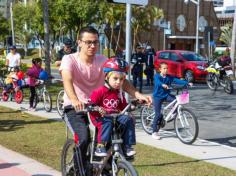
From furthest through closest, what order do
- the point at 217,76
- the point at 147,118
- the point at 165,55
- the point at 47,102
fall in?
the point at 165,55
the point at 217,76
the point at 47,102
the point at 147,118

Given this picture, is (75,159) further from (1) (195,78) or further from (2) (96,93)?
(1) (195,78)

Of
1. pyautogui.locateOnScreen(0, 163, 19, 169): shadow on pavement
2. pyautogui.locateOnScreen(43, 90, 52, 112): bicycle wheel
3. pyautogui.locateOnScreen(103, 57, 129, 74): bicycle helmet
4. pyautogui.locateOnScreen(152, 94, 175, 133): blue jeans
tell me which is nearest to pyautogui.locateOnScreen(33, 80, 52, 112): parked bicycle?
pyautogui.locateOnScreen(43, 90, 52, 112): bicycle wheel

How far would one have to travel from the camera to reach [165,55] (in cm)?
2433

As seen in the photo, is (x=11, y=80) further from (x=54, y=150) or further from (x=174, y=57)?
(x=174, y=57)

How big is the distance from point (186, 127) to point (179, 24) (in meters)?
58.4

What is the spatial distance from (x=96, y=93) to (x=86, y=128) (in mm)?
421

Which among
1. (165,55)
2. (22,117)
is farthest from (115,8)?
(22,117)

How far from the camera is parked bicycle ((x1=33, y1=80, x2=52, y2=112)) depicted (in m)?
12.4

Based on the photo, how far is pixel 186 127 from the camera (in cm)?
841

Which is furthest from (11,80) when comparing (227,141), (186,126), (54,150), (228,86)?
(228,86)

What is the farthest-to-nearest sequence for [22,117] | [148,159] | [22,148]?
[22,117], [22,148], [148,159]

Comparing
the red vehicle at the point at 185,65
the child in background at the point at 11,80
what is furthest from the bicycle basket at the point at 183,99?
the red vehicle at the point at 185,65

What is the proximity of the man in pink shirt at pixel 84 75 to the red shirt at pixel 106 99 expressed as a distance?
0.17m

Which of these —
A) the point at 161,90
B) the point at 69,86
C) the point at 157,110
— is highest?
the point at 69,86
